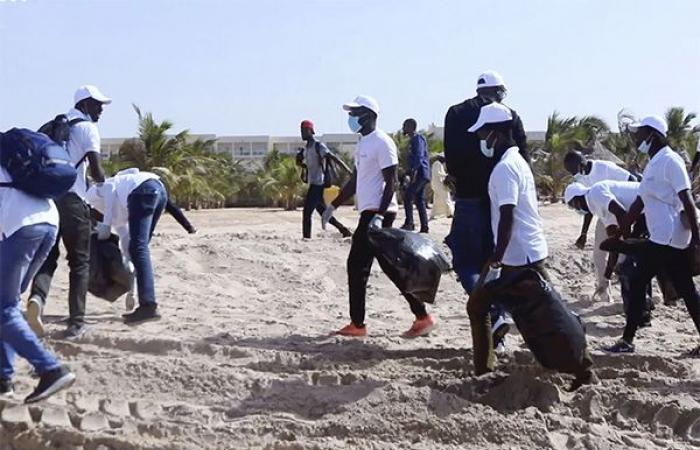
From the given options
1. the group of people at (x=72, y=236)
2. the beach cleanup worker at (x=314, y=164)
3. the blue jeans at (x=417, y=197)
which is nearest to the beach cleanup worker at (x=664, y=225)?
the group of people at (x=72, y=236)

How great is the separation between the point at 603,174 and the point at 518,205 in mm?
3151

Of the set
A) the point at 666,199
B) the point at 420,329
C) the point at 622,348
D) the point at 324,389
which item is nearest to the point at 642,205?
the point at 666,199

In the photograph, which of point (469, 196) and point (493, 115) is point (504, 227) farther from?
point (469, 196)

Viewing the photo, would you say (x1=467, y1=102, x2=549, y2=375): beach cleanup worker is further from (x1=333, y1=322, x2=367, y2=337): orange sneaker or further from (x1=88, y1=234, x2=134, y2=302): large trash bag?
(x1=88, y1=234, x2=134, y2=302): large trash bag

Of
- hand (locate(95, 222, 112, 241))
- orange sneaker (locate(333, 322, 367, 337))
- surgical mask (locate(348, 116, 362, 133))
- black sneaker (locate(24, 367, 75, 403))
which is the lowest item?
orange sneaker (locate(333, 322, 367, 337))

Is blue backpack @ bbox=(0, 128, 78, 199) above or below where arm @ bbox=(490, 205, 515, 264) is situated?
above

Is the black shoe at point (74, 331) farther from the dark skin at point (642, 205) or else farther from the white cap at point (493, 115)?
the dark skin at point (642, 205)

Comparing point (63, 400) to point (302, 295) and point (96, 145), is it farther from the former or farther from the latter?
point (302, 295)

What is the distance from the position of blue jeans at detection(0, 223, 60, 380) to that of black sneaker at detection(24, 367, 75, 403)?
0.03 metres

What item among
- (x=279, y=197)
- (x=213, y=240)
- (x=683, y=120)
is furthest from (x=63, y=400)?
(x=683, y=120)

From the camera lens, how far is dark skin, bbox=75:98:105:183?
6820 mm

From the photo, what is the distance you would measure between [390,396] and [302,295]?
4.44 m

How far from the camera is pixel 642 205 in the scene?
6.62 meters

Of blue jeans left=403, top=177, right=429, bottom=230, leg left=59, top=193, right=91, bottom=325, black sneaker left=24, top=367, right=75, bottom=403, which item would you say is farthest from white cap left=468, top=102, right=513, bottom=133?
blue jeans left=403, top=177, right=429, bottom=230
